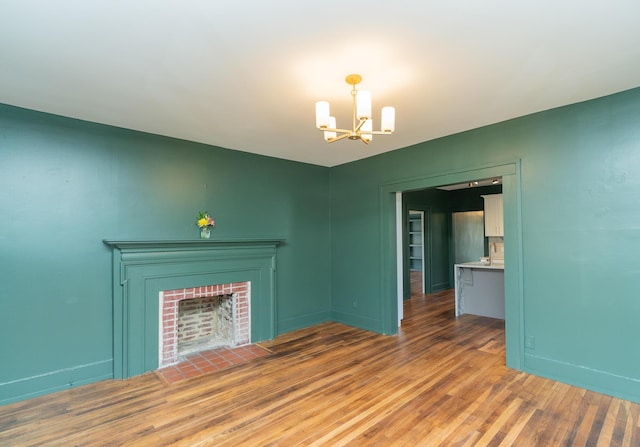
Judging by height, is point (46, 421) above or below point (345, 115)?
below

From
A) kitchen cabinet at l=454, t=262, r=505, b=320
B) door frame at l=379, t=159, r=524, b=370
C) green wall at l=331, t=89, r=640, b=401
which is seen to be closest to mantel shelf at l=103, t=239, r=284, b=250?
green wall at l=331, t=89, r=640, b=401

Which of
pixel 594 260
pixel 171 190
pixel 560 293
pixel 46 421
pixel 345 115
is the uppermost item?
pixel 345 115

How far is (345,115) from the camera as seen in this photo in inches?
129

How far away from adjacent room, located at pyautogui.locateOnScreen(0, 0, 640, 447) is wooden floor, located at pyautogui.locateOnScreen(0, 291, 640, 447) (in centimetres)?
3

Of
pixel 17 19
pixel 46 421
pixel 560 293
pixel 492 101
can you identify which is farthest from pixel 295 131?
pixel 46 421

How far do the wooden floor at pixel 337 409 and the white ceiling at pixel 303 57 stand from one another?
2.69 meters

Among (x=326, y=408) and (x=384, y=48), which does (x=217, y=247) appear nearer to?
(x=326, y=408)

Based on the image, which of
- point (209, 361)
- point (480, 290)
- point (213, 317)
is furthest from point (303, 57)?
point (480, 290)

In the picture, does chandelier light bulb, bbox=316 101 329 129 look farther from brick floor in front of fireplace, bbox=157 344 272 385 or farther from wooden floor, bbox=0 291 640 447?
brick floor in front of fireplace, bbox=157 344 272 385

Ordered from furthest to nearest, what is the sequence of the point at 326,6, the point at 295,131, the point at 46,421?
the point at 295,131, the point at 46,421, the point at 326,6

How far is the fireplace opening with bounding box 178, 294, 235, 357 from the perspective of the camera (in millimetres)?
4254

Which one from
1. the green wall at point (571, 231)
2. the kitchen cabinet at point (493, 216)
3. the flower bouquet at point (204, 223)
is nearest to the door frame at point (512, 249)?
the green wall at point (571, 231)

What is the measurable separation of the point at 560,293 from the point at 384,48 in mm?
2866

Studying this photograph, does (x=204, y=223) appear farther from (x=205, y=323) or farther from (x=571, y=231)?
(x=571, y=231)
